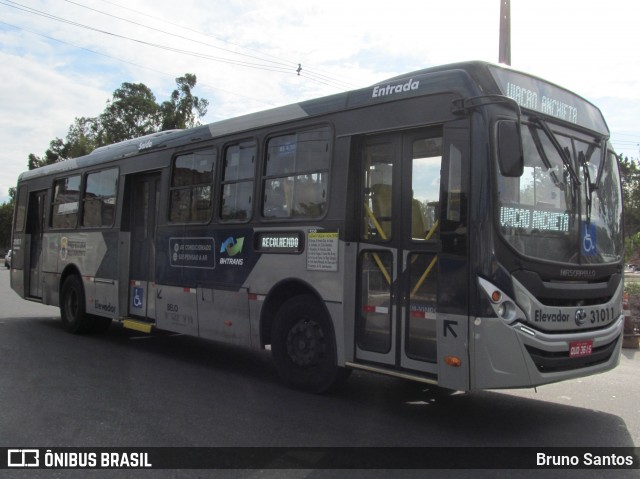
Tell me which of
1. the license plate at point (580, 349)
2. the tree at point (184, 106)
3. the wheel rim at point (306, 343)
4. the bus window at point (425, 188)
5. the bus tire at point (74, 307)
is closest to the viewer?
the license plate at point (580, 349)

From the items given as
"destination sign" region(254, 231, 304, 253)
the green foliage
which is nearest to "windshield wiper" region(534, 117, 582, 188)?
"destination sign" region(254, 231, 304, 253)

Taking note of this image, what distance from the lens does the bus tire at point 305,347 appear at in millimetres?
6031

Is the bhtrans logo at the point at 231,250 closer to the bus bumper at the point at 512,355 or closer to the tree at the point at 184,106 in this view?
the bus bumper at the point at 512,355

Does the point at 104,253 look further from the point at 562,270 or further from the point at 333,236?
the point at 562,270

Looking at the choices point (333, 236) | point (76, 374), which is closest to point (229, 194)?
point (333, 236)

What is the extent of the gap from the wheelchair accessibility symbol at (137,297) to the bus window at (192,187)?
146cm

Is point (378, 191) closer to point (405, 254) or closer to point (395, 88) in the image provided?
point (405, 254)

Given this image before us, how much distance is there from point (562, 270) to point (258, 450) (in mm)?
3010

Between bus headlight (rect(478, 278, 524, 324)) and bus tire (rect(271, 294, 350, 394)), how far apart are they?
74.6 inches

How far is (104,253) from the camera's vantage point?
9.70 meters

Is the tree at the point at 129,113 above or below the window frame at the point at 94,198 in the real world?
above

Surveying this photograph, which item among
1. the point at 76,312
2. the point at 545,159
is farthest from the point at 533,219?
the point at 76,312

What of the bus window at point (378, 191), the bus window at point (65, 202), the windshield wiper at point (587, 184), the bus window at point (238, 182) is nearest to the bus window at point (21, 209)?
the bus window at point (65, 202)

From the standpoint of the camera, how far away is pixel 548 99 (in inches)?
209
